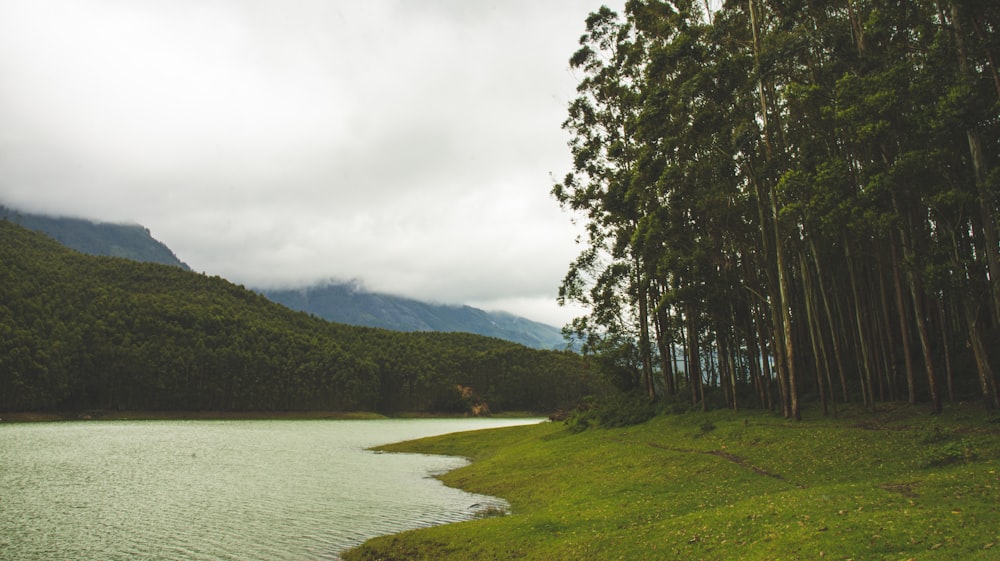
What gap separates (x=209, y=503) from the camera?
30422mm

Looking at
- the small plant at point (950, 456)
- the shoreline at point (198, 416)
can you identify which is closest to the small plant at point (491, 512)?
the small plant at point (950, 456)

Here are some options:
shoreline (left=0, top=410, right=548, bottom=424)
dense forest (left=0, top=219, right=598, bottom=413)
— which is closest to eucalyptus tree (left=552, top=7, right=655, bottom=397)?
dense forest (left=0, top=219, right=598, bottom=413)

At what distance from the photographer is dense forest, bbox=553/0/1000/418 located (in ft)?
78.9

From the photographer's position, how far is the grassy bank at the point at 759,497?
13070 millimetres

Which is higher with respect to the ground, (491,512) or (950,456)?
(950,456)

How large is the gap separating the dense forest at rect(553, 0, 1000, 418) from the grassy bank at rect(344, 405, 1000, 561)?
5.73 meters

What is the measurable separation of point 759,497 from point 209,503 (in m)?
27.3

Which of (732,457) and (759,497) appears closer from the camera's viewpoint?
(759,497)

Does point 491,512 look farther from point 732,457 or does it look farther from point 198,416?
point 198,416

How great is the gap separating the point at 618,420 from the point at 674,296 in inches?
591

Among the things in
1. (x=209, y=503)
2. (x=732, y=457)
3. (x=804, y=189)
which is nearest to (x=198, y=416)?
(x=209, y=503)

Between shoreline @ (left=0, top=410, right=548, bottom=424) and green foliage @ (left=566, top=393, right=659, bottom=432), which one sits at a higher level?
green foliage @ (left=566, top=393, right=659, bottom=432)

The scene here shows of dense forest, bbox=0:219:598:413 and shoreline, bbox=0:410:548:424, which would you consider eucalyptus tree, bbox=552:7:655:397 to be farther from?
shoreline, bbox=0:410:548:424

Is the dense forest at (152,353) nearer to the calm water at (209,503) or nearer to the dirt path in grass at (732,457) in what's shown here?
the calm water at (209,503)
